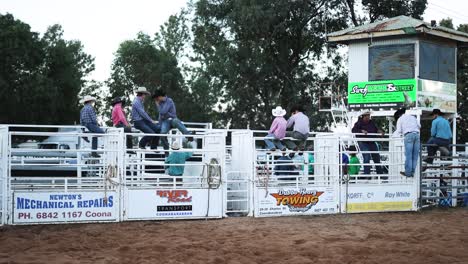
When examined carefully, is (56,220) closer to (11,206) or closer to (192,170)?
(11,206)

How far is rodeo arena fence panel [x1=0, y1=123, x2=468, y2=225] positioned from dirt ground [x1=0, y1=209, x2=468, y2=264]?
0.42 metres

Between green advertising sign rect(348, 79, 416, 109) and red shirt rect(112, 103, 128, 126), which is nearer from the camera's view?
red shirt rect(112, 103, 128, 126)

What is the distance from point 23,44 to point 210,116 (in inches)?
580

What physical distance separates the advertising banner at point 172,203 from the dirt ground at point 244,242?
0.31 metres

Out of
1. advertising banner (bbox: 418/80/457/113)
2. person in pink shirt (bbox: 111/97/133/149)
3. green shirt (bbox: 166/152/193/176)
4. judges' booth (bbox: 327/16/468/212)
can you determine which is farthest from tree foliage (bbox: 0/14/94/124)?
green shirt (bbox: 166/152/193/176)

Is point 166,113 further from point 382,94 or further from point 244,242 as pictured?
point 382,94

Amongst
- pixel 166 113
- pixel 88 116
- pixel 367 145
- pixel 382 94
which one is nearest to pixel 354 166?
pixel 367 145

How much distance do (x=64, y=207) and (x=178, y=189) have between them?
7.35 ft

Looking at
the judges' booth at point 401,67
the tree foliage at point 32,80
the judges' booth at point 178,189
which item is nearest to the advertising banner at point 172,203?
the judges' booth at point 178,189

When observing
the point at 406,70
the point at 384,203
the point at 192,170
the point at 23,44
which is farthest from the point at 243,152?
the point at 23,44

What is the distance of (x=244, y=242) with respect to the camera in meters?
10.2

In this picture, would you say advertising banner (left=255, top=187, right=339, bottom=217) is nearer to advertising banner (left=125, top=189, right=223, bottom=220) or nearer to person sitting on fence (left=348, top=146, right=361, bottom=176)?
advertising banner (left=125, top=189, right=223, bottom=220)

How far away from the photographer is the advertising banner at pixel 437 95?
958 inches

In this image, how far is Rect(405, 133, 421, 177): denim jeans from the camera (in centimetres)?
1586
